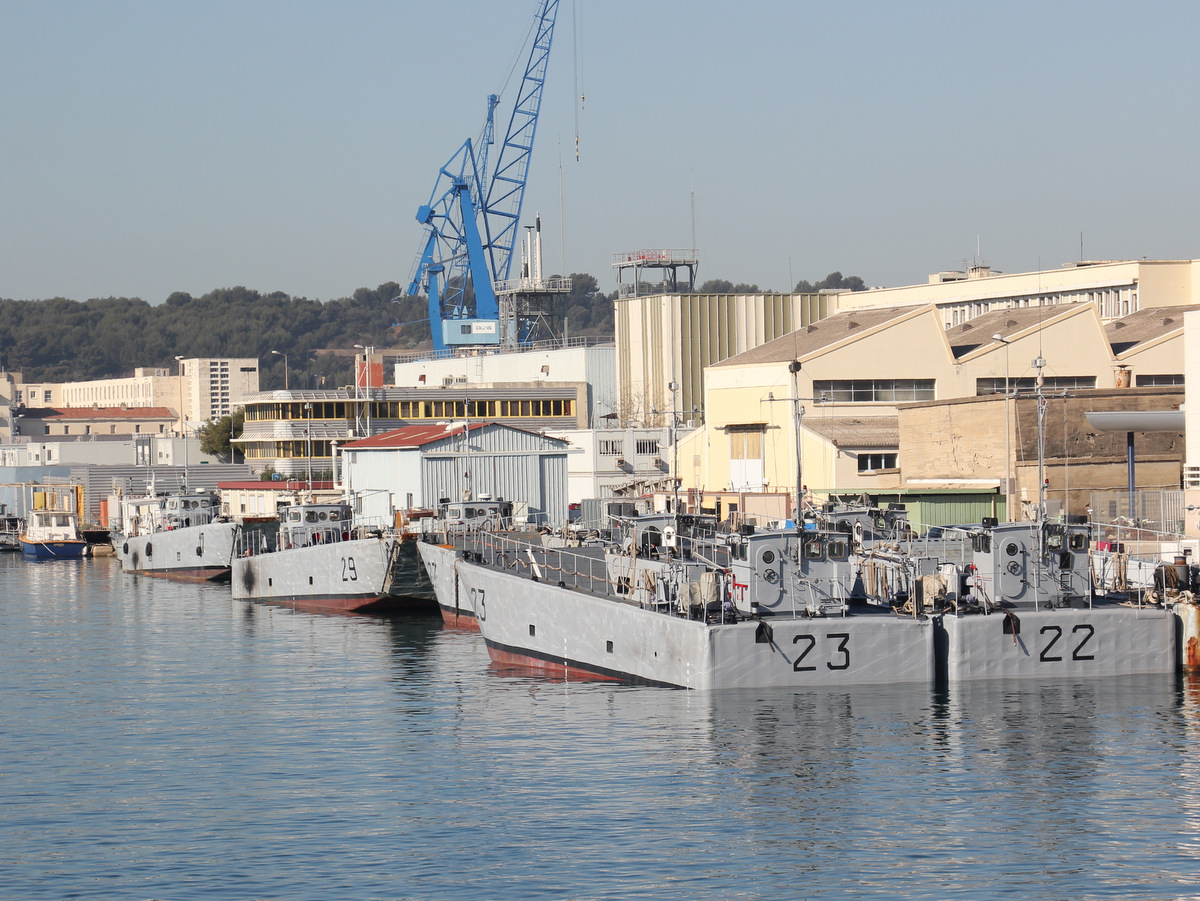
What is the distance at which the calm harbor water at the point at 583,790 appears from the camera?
25.8 m

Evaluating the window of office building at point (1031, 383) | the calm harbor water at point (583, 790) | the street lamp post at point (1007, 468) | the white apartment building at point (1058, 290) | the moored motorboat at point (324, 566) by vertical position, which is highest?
the white apartment building at point (1058, 290)

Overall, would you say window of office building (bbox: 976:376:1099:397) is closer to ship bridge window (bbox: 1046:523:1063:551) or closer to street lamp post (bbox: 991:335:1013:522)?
street lamp post (bbox: 991:335:1013:522)

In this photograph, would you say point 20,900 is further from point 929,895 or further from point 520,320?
point 520,320

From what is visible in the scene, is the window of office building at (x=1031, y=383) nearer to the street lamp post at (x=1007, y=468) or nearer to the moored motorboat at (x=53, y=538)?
the street lamp post at (x=1007, y=468)

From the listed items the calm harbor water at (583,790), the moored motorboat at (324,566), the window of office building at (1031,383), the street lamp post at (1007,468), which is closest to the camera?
the calm harbor water at (583,790)

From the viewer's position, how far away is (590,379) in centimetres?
13538

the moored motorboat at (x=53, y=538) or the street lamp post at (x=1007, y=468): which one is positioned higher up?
the street lamp post at (x=1007, y=468)

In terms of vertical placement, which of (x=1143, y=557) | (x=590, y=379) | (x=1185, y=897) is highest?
(x=590, y=379)

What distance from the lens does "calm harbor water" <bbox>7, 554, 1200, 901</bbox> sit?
84.8 ft

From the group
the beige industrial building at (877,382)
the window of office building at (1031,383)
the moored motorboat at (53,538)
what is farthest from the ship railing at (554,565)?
the moored motorboat at (53,538)

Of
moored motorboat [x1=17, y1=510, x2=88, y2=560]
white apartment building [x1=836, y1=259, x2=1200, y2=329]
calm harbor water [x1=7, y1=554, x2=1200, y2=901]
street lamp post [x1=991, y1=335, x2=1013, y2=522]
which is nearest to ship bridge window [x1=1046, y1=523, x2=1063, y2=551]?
calm harbor water [x1=7, y1=554, x2=1200, y2=901]

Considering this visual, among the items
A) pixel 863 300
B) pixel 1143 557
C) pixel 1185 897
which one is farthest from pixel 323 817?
pixel 863 300

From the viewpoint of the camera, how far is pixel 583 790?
3089 cm

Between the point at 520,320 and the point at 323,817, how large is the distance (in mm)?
146476
